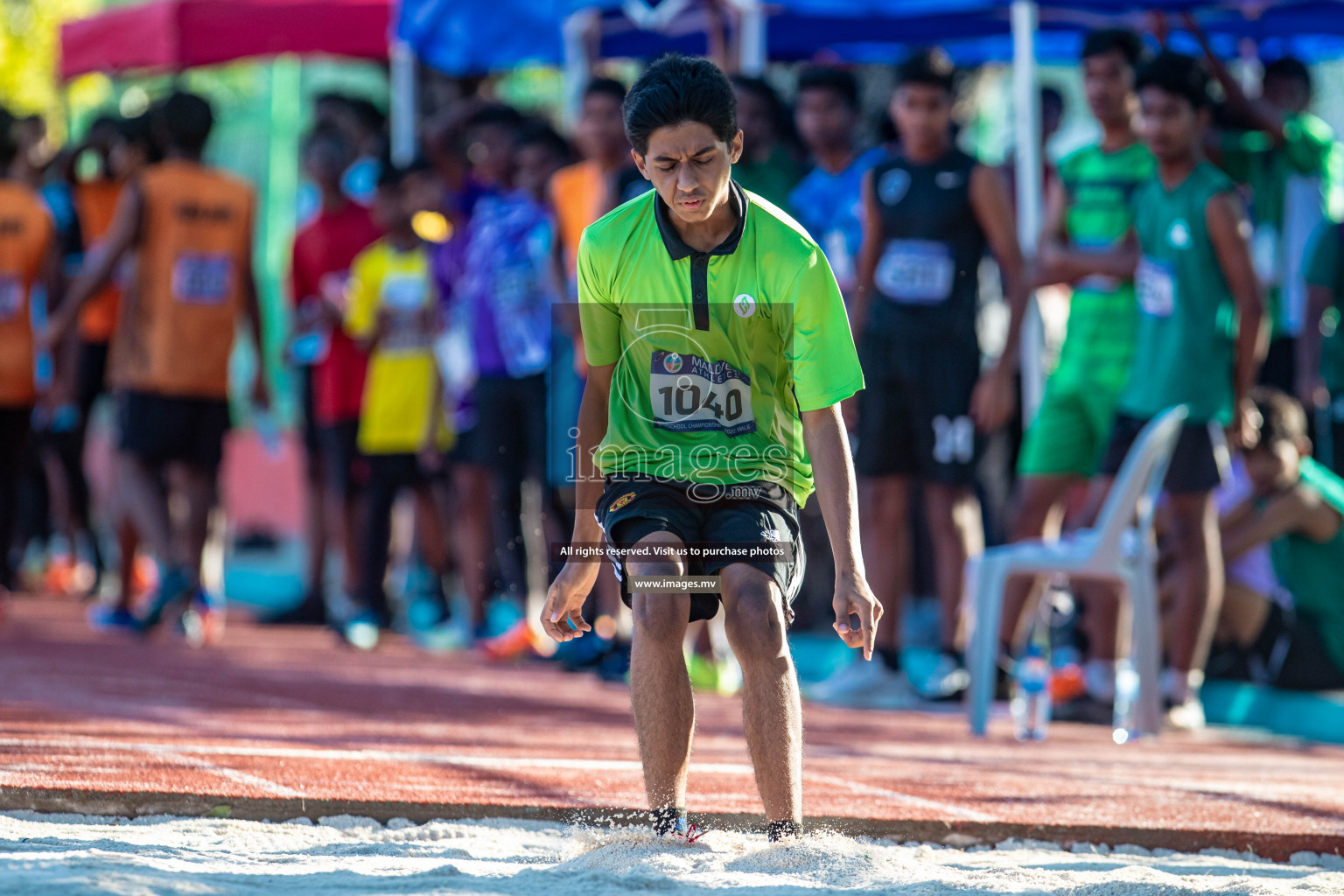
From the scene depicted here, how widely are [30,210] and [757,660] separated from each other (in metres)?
6.22

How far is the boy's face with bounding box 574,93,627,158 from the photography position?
7.71 m

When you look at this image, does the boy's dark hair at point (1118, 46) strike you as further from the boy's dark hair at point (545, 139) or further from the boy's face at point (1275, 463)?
the boy's dark hair at point (545, 139)

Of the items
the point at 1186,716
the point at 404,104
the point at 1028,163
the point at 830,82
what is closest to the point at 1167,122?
the point at 1028,163

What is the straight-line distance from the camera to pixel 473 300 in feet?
27.5

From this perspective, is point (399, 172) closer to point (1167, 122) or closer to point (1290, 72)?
point (1167, 122)

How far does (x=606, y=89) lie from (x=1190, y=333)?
259 centimetres

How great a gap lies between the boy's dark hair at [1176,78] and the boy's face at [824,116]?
1.66 m

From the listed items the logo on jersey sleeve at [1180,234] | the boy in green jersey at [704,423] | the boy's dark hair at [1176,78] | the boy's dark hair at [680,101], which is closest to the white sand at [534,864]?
the boy in green jersey at [704,423]

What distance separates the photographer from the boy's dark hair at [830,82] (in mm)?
8078

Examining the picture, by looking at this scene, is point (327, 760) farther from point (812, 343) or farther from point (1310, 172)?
point (1310, 172)

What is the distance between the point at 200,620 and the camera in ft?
28.2

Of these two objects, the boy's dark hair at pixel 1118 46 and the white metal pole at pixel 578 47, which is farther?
the white metal pole at pixel 578 47

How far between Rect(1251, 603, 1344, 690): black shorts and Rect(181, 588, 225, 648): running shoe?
4.56 meters

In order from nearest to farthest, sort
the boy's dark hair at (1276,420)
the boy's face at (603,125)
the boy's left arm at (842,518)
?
1. the boy's left arm at (842,518)
2. the boy's dark hair at (1276,420)
3. the boy's face at (603,125)
